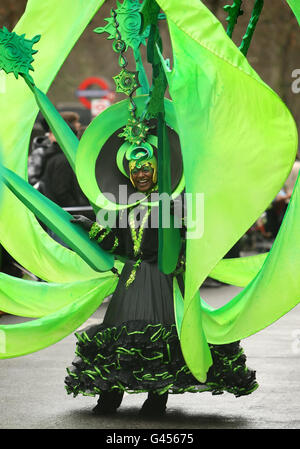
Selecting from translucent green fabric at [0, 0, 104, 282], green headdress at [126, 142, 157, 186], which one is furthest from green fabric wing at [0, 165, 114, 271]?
green headdress at [126, 142, 157, 186]

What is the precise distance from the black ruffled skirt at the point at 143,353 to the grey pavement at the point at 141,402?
21 cm

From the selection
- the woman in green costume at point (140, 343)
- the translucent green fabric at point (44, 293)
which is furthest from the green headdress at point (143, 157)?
the translucent green fabric at point (44, 293)

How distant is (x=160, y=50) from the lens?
6.36 m

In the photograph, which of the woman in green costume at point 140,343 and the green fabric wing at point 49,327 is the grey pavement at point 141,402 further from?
the green fabric wing at point 49,327

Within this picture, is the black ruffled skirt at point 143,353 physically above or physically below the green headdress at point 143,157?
below

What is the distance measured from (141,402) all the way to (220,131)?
226 centimetres

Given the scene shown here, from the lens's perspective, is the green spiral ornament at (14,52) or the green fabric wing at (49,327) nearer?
the green spiral ornament at (14,52)

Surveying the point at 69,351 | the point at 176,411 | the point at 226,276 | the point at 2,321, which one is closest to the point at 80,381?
the point at 176,411

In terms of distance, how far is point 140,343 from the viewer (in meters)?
6.94

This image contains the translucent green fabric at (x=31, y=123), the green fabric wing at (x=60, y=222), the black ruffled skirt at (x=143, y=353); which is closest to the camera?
the black ruffled skirt at (x=143, y=353)

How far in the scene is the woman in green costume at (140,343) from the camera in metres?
6.91

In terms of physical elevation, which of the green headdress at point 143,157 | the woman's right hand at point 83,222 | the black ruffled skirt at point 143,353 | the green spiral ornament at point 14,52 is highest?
the green spiral ornament at point 14,52

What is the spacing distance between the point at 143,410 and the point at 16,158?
193 centimetres

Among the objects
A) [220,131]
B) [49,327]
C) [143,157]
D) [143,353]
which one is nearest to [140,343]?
[143,353]
